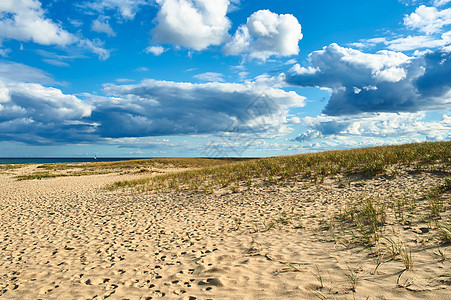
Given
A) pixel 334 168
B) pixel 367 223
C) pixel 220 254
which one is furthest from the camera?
pixel 334 168

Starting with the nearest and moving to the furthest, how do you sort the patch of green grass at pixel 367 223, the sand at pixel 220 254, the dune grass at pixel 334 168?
the sand at pixel 220 254
the patch of green grass at pixel 367 223
the dune grass at pixel 334 168

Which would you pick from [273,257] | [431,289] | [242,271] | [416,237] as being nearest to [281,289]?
[242,271]

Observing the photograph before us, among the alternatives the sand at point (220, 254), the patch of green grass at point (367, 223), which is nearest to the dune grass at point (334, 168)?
the sand at point (220, 254)

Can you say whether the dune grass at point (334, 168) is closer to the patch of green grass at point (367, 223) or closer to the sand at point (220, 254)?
the sand at point (220, 254)

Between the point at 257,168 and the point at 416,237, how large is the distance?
1603 centimetres

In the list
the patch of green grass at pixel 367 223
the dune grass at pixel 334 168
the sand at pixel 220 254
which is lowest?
the sand at pixel 220 254

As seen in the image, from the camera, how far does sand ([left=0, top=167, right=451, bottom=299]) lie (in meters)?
4.36

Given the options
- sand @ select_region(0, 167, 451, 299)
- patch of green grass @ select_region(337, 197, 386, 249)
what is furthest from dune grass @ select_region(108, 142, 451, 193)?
patch of green grass @ select_region(337, 197, 386, 249)

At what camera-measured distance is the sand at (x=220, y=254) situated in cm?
436

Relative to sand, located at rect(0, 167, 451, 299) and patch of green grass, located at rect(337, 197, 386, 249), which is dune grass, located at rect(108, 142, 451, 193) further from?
patch of green grass, located at rect(337, 197, 386, 249)

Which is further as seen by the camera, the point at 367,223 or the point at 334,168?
the point at 334,168

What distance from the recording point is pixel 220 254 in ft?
21.6

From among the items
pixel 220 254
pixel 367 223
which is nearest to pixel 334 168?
pixel 367 223

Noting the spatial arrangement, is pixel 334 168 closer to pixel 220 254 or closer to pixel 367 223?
pixel 367 223
